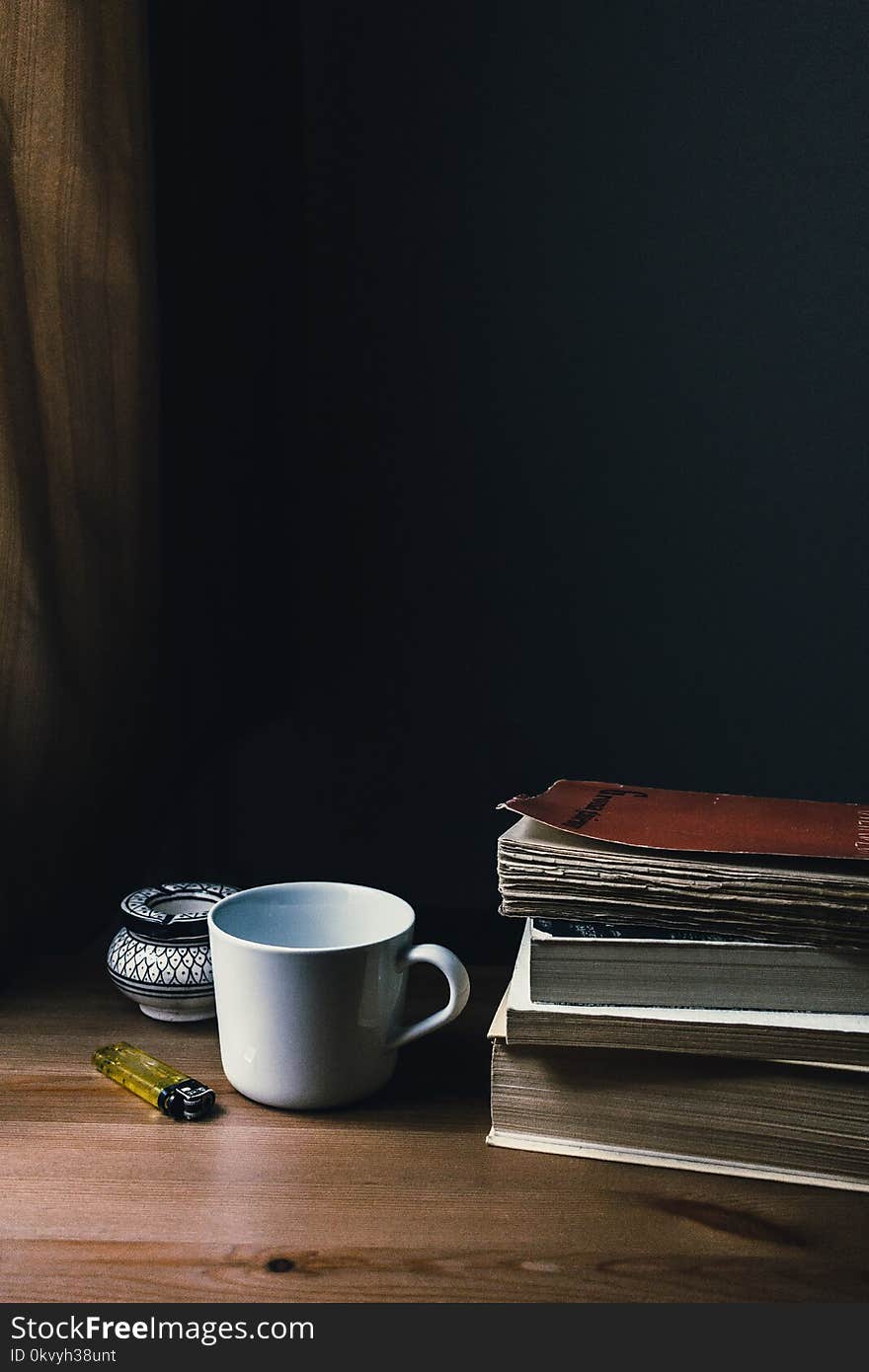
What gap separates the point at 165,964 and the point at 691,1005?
1.06 ft

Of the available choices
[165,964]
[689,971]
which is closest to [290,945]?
[165,964]

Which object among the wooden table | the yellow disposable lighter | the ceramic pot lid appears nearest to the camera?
the wooden table

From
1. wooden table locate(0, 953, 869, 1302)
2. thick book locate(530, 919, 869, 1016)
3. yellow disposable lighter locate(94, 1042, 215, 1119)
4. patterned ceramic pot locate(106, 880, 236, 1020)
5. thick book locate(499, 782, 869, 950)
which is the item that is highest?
thick book locate(499, 782, 869, 950)

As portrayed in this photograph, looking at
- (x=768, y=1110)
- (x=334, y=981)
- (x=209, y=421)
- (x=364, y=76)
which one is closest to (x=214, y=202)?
(x=209, y=421)

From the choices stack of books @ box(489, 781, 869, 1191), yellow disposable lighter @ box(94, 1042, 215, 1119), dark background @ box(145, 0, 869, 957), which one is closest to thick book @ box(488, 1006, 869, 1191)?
stack of books @ box(489, 781, 869, 1191)

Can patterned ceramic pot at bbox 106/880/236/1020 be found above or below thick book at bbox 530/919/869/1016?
below

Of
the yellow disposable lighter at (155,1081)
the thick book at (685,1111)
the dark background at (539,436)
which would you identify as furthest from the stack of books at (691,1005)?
the dark background at (539,436)

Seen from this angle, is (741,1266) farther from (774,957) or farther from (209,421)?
(209,421)

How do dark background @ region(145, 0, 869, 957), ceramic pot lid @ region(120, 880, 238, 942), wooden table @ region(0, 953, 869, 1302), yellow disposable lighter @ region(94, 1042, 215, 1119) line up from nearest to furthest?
wooden table @ region(0, 953, 869, 1302) → yellow disposable lighter @ region(94, 1042, 215, 1119) → ceramic pot lid @ region(120, 880, 238, 942) → dark background @ region(145, 0, 869, 957)

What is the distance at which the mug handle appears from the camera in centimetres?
59

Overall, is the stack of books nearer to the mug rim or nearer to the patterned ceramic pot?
the mug rim

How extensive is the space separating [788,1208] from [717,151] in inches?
34.2

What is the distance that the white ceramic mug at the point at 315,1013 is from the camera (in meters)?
0.55

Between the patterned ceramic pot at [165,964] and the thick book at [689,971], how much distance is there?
Result: 0.24m
